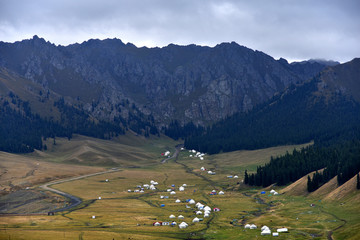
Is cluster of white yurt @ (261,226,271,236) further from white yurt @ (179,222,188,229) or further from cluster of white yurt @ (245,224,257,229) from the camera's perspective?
white yurt @ (179,222,188,229)

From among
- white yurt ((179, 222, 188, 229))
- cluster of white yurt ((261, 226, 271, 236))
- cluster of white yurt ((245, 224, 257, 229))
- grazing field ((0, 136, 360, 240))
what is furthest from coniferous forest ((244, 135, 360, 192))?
white yurt ((179, 222, 188, 229))

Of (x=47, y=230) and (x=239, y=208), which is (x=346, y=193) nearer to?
(x=239, y=208)

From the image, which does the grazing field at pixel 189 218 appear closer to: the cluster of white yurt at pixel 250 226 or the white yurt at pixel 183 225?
the cluster of white yurt at pixel 250 226

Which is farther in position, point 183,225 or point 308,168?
point 308,168

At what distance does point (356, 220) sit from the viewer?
92500 millimetres

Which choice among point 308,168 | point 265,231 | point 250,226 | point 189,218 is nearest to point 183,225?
point 189,218

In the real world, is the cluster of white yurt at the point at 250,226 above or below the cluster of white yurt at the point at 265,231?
below

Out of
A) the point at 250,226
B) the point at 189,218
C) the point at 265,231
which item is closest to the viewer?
the point at 265,231

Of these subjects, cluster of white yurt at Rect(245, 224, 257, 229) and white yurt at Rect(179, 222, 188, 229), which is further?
white yurt at Rect(179, 222, 188, 229)

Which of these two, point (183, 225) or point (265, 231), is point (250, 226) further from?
point (183, 225)

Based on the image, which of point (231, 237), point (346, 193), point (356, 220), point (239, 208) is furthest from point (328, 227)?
point (239, 208)

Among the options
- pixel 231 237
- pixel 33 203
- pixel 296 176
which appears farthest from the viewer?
pixel 296 176

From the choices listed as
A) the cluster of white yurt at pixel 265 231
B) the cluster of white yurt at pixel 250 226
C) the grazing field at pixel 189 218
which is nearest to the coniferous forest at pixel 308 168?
the grazing field at pixel 189 218

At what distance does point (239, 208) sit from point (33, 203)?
7954 centimetres
